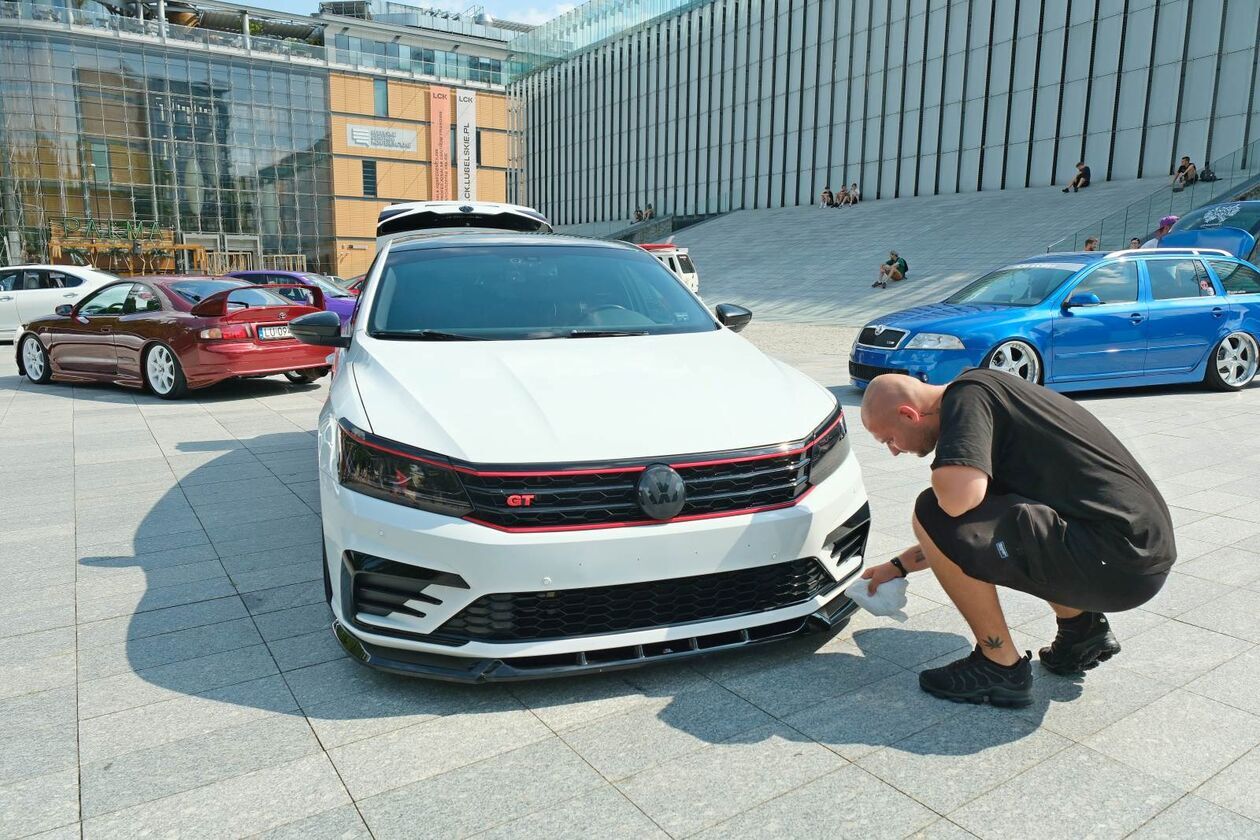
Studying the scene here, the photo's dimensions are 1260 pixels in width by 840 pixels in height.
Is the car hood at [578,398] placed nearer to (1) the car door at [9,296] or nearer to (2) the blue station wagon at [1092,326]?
(2) the blue station wagon at [1092,326]

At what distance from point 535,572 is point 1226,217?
18.6 metres

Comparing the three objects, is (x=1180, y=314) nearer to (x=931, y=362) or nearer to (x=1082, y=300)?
(x=1082, y=300)

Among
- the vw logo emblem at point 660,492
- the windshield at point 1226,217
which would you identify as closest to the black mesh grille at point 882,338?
the vw logo emblem at point 660,492

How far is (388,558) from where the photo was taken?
2.75 m

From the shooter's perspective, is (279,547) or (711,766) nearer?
(711,766)

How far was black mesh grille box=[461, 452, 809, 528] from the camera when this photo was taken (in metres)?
2.69

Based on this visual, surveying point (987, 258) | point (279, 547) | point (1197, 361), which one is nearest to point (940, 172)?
point (987, 258)

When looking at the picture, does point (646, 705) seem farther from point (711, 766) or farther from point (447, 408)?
point (447, 408)

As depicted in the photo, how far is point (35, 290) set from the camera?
A: 1591cm

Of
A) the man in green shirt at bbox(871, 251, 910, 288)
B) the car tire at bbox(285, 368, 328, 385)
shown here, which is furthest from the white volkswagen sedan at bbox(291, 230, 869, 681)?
the man in green shirt at bbox(871, 251, 910, 288)

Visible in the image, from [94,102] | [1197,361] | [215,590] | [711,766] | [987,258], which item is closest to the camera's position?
[711,766]

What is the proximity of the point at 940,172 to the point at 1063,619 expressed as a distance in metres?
42.9

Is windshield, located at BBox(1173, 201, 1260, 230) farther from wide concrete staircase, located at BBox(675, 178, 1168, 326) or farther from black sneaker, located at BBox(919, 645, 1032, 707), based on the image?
black sneaker, located at BBox(919, 645, 1032, 707)

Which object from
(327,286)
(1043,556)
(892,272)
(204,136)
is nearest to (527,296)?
(1043,556)
